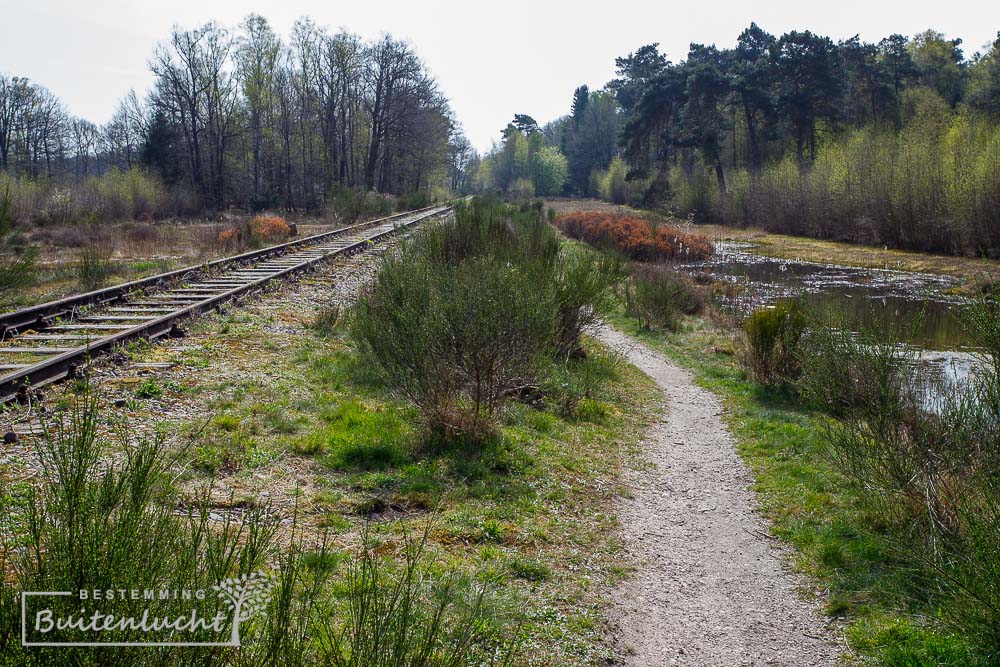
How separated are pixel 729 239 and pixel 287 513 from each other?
42808mm

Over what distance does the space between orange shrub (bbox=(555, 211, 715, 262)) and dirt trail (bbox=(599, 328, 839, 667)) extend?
19192 mm

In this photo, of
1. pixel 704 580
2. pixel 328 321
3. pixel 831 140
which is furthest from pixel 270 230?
pixel 831 140

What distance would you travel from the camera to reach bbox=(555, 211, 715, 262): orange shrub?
28.6m

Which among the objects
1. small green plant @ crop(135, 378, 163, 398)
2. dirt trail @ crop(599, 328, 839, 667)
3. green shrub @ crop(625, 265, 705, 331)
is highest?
small green plant @ crop(135, 378, 163, 398)

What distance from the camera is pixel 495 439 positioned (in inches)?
267

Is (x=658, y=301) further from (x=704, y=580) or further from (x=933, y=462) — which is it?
(x=704, y=580)

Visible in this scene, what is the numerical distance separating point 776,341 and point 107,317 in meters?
10.2

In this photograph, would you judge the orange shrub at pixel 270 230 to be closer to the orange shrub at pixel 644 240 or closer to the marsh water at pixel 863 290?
the orange shrub at pixel 644 240

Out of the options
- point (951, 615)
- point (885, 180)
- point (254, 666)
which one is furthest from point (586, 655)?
point (885, 180)

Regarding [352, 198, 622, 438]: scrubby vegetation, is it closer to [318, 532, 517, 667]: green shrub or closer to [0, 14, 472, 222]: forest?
[318, 532, 517, 667]: green shrub

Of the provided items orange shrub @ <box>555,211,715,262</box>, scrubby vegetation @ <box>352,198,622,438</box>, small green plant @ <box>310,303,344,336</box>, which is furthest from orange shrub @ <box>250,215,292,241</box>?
scrubby vegetation @ <box>352,198,622,438</box>

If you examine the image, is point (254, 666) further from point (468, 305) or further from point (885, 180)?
point (885, 180)

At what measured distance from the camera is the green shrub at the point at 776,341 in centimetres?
1112

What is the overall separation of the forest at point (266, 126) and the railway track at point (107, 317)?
83.4 feet
